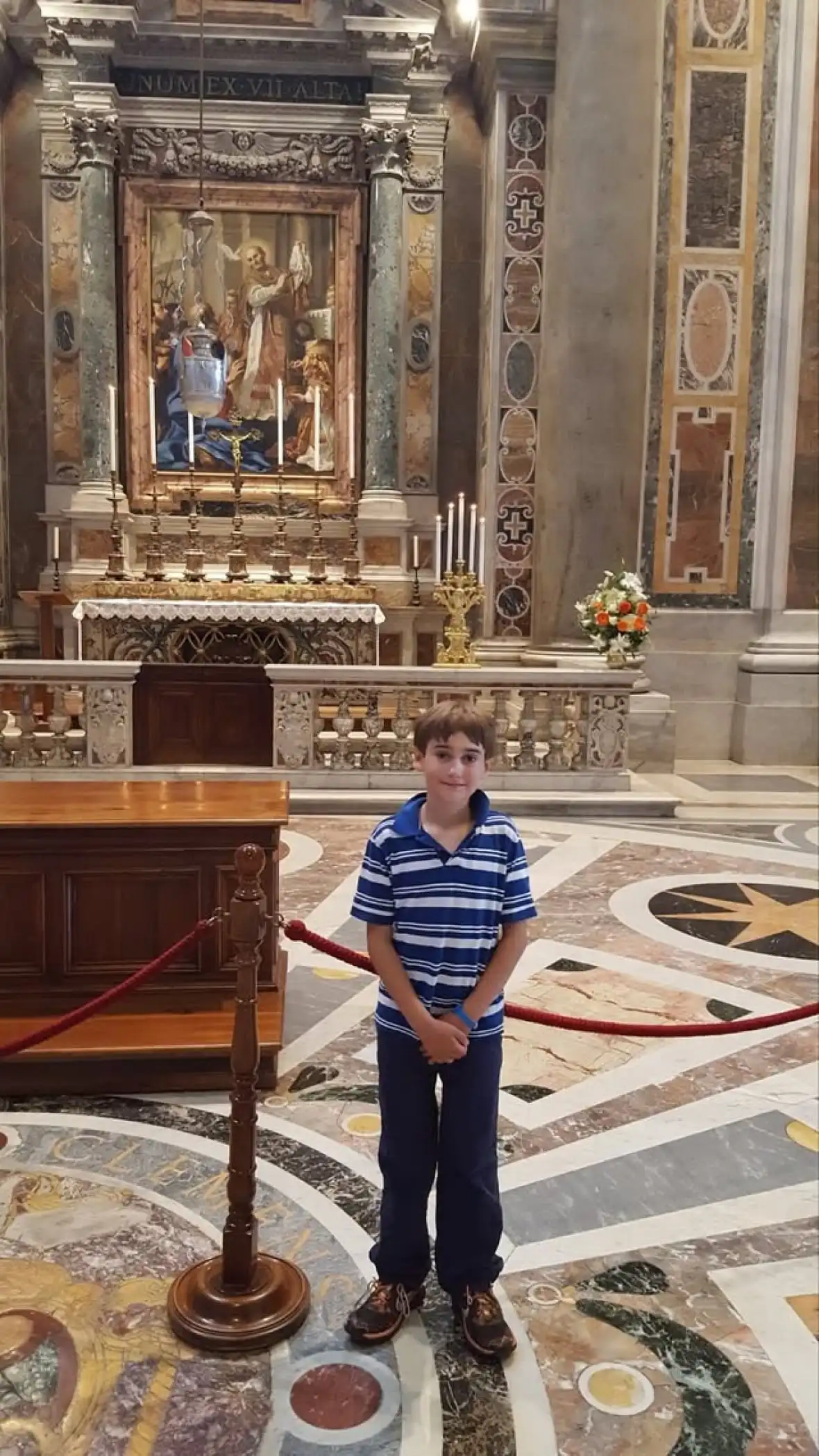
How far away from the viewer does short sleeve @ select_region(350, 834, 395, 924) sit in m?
2.56

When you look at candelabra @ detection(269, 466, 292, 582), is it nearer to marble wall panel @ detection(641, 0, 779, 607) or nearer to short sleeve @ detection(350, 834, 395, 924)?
marble wall panel @ detection(641, 0, 779, 607)

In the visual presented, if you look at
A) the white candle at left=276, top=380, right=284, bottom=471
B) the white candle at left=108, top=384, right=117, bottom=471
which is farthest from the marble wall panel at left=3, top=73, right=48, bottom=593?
the white candle at left=276, top=380, right=284, bottom=471

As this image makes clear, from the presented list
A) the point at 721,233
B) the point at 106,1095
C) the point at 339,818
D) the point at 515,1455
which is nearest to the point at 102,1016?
the point at 106,1095

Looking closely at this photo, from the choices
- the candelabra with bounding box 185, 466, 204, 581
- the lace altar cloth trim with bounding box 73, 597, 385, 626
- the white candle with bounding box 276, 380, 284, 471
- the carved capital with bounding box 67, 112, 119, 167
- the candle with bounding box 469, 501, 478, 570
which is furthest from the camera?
the carved capital with bounding box 67, 112, 119, 167

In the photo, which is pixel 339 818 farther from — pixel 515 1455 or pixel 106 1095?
pixel 515 1455

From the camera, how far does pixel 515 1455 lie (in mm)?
2357

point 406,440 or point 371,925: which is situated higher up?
point 406,440

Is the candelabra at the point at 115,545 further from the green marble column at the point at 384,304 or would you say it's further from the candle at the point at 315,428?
the green marble column at the point at 384,304

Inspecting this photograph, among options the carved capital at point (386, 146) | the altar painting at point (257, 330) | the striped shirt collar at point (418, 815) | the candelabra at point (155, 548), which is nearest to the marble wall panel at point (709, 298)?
the carved capital at point (386, 146)

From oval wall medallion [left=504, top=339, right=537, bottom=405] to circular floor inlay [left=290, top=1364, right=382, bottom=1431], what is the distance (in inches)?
471

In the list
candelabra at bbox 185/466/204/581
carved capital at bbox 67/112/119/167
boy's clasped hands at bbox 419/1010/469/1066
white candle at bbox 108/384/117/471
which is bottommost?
boy's clasped hands at bbox 419/1010/469/1066

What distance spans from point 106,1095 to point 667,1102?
1.99m

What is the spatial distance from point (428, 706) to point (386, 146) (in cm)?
716

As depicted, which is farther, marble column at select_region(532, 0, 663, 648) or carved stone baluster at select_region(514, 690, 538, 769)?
marble column at select_region(532, 0, 663, 648)
